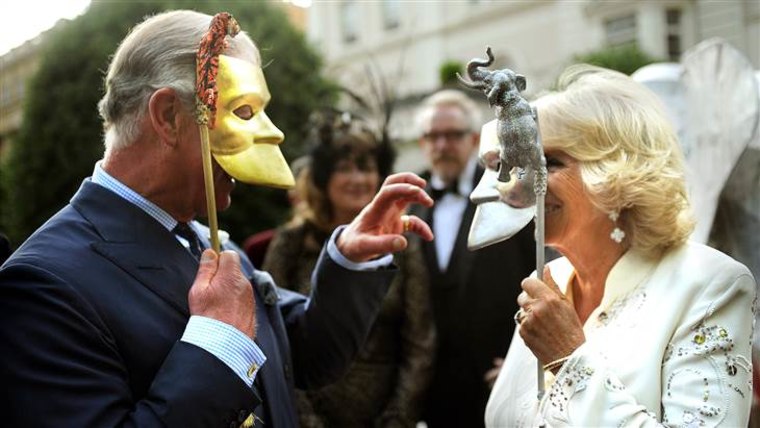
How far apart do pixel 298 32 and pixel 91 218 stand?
30.0 feet

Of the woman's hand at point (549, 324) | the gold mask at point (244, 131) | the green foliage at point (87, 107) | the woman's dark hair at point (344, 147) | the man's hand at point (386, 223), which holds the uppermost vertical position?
the gold mask at point (244, 131)

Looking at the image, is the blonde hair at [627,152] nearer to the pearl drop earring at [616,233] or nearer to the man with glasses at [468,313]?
the pearl drop earring at [616,233]

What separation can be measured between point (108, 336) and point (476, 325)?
2574 millimetres

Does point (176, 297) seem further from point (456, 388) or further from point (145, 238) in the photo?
point (456, 388)

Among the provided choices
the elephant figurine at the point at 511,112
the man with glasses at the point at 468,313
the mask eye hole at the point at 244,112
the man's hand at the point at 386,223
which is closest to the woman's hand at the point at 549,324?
the elephant figurine at the point at 511,112

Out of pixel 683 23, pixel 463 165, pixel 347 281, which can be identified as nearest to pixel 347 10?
pixel 683 23

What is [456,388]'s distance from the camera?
4293 millimetres

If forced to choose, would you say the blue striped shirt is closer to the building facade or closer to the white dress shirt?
the white dress shirt

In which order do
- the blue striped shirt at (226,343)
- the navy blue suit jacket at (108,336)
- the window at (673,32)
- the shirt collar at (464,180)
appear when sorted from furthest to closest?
1. the window at (673,32)
2. the shirt collar at (464,180)
3. the blue striped shirt at (226,343)
4. the navy blue suit jacket at (108,336)

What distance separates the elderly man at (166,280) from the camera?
1.85 meters

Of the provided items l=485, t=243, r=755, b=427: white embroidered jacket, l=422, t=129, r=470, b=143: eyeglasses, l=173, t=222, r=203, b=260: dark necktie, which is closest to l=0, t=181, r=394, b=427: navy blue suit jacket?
l=173, t=222, r=203, b=260: dark necktie

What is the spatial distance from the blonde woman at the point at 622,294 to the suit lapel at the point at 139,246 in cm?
83

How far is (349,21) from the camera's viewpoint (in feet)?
94.7

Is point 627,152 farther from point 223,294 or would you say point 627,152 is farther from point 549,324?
point 223,294
